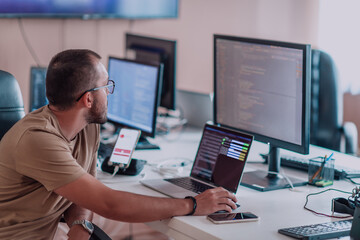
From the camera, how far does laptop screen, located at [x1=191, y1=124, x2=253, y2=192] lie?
6.33 feet

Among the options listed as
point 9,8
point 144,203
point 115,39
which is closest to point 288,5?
point 115,39

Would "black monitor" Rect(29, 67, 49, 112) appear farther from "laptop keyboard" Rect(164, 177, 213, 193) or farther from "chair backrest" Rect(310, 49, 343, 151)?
"chair backrest" Rect(310, 49, 343, 151)

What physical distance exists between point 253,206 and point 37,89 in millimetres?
1505

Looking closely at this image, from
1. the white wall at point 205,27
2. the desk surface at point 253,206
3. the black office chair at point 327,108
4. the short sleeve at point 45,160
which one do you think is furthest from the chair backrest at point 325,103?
the short sleeve at point 45,160

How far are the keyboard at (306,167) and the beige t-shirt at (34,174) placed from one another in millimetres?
896

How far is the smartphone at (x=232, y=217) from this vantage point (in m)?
1.64

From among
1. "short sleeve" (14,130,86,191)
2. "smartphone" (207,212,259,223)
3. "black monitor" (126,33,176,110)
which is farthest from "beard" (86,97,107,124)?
"black monitor" (126,33,176,110)

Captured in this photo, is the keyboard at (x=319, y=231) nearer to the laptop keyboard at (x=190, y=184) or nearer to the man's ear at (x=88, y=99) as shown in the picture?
the laptop keyboard at (x=190, y=184)

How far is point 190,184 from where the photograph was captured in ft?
6.64

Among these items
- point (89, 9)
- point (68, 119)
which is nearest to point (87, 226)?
point (68, 119)

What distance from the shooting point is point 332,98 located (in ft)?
10.4

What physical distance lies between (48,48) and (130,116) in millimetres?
1178

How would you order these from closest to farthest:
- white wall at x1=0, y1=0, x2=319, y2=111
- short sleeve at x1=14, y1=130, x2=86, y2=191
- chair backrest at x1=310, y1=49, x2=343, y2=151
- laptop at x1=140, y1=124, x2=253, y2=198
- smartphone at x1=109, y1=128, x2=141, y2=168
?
short sleeve at x1=14, y1=130, x2=86, y2=191, laptop at x1=140, y1=124, x2=253, y2=198, smartphone at x1=109, y1=128, x2=141, y2=168, chair backrest at x1=310, y1=49, x2=343, y2=151, white wall at x1=0, y1=0, x2=319, y2=111

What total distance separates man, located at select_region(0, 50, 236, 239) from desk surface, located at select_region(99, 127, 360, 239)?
0.23 feet
